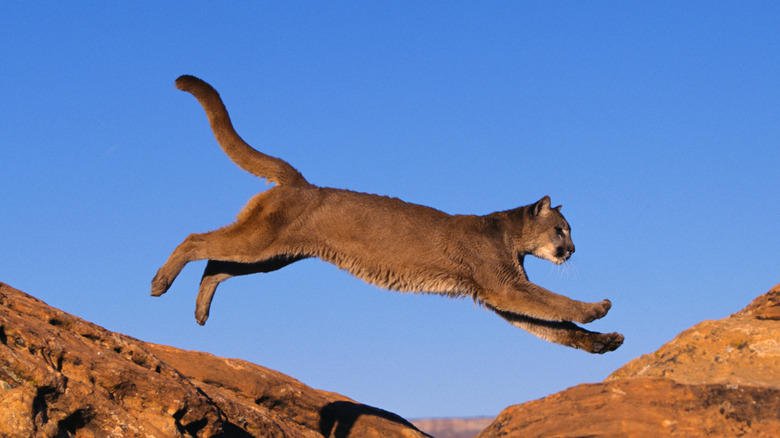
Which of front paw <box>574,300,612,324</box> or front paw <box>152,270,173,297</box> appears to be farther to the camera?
front paw <box>152,270,173,297</box>

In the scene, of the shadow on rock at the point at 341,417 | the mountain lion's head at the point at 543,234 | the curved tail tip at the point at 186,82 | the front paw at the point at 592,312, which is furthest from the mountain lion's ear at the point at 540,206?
the curved tail tip at the point at 186,82

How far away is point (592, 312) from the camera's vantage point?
8.08 metres

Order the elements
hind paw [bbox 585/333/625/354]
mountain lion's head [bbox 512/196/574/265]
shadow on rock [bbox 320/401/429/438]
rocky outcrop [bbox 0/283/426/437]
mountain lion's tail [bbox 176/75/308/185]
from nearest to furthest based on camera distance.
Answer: rocky outcrop [bbox 0/283/426/437] < hind paw [bbox 585/333/625/354] < mountain lion's tail [bbox 176/75/308/185] < shadow on rock [bbox 320/401/429/438] < mountain lion's head [bbox 512/196/574/265]

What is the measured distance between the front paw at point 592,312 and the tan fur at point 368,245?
0.05 ft

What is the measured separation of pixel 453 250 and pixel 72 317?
402 centimetres

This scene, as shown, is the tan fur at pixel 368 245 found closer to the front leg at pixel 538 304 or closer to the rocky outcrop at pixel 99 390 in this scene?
the front leg at pixel 538 304

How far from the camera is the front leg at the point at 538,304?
8102 millimetres

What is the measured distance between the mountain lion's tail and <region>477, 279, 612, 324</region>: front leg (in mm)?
2578

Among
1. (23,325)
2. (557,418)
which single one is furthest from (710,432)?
(23,325)

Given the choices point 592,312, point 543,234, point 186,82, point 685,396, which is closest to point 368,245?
point 543,234

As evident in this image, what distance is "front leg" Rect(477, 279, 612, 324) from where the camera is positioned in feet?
26.6

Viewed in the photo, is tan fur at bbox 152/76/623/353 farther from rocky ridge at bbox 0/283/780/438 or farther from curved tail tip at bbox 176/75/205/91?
rocky ridge at bbox 0/283/780/438

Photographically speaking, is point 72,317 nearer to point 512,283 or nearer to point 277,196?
point 277,196

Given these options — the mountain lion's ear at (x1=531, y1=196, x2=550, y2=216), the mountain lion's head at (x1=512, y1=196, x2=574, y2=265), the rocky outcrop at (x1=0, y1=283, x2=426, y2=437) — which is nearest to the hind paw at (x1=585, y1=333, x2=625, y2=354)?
the mountain lion's head at (x1=512, y1=196, x2=574, y2=265)
